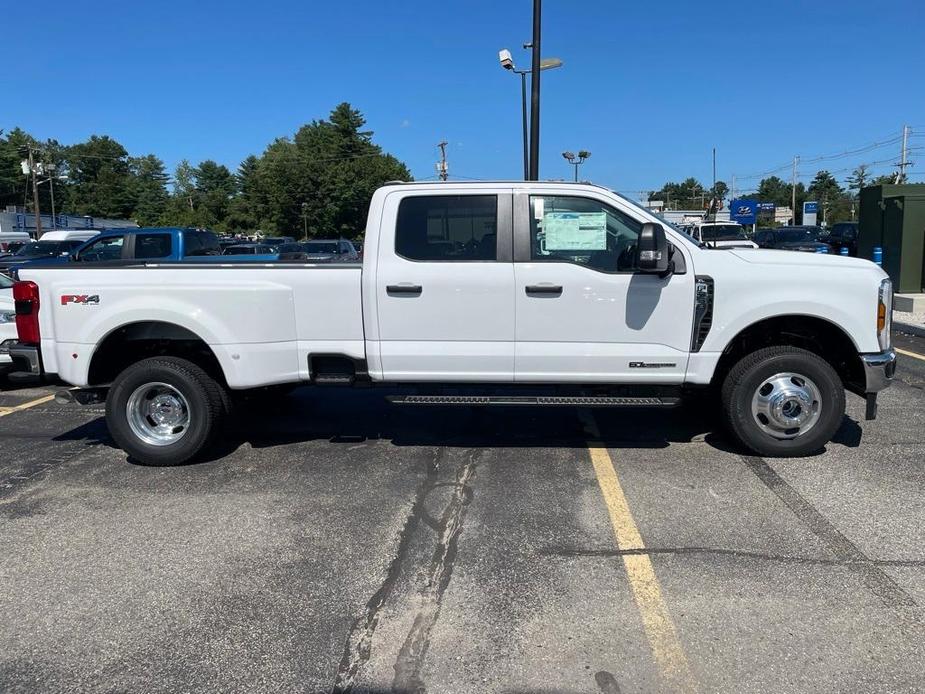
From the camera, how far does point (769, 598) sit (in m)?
3.55

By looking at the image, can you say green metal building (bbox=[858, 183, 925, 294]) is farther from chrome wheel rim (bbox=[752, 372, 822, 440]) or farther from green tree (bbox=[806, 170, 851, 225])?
green tree (bbox=[806, 170, 851, 225])

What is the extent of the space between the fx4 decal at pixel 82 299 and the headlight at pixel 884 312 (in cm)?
574

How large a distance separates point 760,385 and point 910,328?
860 centimetres

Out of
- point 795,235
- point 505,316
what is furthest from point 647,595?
point 795,235

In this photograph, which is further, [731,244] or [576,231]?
[731,244]

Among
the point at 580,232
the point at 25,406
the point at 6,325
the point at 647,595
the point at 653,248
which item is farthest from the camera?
the point at 6,325

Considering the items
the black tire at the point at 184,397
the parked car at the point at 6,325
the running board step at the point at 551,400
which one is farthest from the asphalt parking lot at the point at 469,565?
the parked car at the point at 6,325

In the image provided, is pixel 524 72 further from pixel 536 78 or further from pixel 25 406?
pixel 25 406

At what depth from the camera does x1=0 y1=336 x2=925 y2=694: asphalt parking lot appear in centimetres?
306

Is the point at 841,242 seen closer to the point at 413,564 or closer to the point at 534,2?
the point at 534,2

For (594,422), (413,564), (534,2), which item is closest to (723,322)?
(594,422)

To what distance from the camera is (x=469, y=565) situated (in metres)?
3.95

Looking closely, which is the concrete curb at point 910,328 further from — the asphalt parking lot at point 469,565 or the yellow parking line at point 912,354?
the asphalt parking lot at point 469,565

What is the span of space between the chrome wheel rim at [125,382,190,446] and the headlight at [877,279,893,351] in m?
5.19
